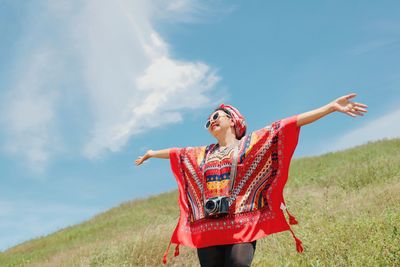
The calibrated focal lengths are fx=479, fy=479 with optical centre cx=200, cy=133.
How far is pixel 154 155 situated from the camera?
584 centimetres

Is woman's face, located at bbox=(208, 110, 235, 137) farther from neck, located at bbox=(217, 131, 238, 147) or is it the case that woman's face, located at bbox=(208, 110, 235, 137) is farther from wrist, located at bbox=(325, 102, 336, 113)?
wrist, located at bbox=(325, 102, 336, 113)

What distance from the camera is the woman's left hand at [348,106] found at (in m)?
4.35

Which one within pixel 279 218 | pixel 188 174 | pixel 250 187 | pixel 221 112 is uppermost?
pixel 221 112

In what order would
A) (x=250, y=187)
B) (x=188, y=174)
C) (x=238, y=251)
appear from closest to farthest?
(x=238, y=251) → (x=250, y=187) → (x=188, y=174)

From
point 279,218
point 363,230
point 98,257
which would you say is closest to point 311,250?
point 363,230

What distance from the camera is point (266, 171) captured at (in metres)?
5.08

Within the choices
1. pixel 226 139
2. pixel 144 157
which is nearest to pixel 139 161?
pixel 144 157

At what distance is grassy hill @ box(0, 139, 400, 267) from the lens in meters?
6.27

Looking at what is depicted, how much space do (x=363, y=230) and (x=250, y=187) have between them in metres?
2.69

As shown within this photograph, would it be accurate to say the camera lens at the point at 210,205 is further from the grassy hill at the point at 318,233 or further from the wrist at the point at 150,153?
the grassy hill at the point at 318,233

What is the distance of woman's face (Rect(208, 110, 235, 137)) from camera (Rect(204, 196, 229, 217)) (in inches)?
30.6

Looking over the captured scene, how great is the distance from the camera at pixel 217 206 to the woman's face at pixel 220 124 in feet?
2.55

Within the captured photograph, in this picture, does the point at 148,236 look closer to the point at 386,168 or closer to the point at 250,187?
the point at 250,187

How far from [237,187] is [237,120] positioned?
2.55 feet
